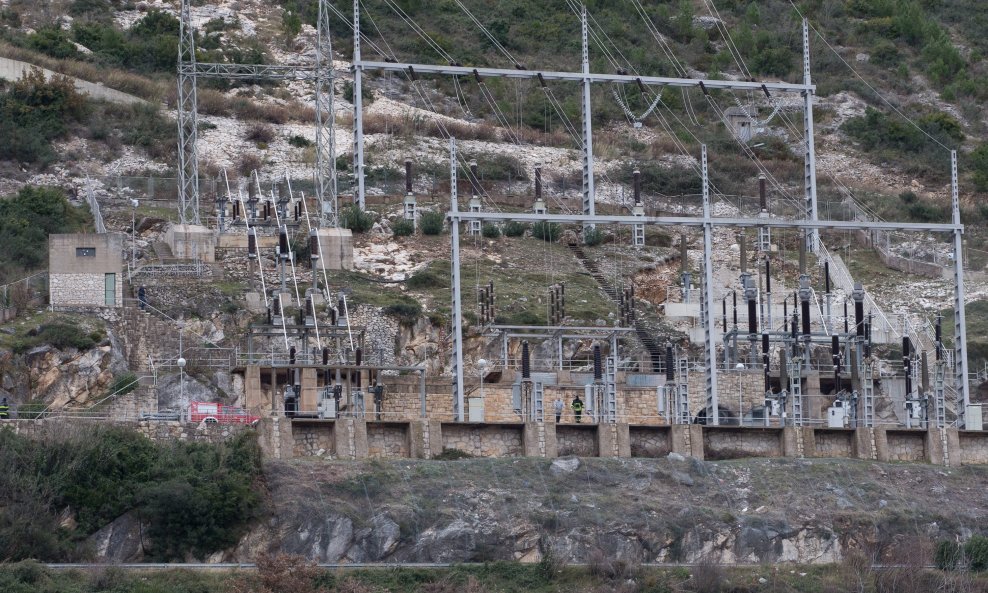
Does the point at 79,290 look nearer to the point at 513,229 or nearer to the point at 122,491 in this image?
the point at 122,491

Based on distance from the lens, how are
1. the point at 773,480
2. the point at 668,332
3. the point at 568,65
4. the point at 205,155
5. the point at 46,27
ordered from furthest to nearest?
1. the point at 568,65
2. the point at 46,27
3. the point at 205,155
4. the point at 668,332
5. the point at 773,480

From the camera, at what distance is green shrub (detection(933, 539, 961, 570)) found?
187 feet

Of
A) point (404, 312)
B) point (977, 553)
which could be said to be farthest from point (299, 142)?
point (977, 553)

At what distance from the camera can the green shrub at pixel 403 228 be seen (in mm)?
82469

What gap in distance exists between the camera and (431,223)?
83.2 meters

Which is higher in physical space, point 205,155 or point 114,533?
point 205,155

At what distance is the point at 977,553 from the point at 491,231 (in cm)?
3242

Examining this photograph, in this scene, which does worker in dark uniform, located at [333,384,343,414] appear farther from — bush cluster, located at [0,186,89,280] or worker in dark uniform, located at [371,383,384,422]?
bush cluster, located at [0,186,89,280]

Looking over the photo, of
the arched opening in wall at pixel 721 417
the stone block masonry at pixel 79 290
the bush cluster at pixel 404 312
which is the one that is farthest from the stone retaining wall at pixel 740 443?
the stone block masonry at pixel 79 290

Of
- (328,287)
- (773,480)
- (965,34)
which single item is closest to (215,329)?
(328,287)

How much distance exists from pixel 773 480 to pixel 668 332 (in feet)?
55.5

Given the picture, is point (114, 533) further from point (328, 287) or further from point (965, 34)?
point (965, 34)

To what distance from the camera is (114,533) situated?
177ft

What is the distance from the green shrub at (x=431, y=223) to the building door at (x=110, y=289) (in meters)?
17.9
